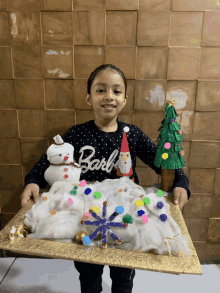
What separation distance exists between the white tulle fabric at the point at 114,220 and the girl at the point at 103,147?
0.14m

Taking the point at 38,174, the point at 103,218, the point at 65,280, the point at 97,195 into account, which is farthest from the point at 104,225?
the point at 65,280

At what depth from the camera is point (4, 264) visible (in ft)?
4.17

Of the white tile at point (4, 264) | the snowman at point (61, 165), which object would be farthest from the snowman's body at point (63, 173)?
the white tile at point (4, 264)

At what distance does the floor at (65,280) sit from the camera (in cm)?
110

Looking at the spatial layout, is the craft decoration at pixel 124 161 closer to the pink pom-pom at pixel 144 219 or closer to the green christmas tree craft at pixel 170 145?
the green christmas tree craft at pixel 170 145

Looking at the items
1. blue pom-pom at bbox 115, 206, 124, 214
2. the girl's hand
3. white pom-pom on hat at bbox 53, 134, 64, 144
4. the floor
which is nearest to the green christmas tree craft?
the girl's hand

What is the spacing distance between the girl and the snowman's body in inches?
2.7

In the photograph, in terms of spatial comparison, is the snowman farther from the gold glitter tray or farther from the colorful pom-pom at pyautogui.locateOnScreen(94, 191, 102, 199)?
the gold glitter tray

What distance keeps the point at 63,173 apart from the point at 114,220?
0.98 feet

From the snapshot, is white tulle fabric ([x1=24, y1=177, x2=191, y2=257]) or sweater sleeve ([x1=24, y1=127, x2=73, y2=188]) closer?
white tulle fabric ([x1=24, y1=177, x2=191, y2=257])

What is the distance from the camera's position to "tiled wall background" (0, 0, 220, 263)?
1028 millimetres

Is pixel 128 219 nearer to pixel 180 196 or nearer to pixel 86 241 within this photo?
pixel 86 241

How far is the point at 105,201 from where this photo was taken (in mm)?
684

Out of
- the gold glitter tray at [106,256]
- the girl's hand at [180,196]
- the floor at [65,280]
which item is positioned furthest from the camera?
the floor at [65,280]
